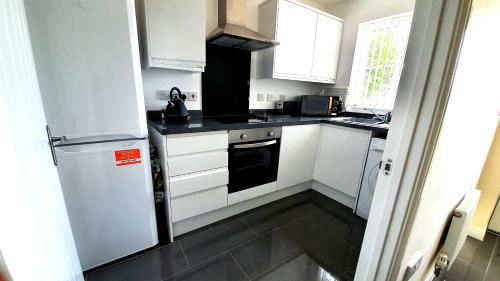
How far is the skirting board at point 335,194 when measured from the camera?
2.11m

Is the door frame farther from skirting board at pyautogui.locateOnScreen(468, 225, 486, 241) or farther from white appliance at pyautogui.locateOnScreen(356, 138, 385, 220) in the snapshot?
skirting board at pyautogui.locateOnScreen(468, 225, 486, 241)

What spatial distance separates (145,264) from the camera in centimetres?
135

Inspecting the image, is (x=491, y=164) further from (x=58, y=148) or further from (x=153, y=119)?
(x=58, y=148)

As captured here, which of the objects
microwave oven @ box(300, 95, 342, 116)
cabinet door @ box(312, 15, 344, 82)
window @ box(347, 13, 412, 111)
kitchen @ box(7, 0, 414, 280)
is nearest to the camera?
kitchen @ box(7, 0, 414, 280)

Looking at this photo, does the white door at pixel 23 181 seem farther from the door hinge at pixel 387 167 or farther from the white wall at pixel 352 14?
the white wall at pixel 352 14

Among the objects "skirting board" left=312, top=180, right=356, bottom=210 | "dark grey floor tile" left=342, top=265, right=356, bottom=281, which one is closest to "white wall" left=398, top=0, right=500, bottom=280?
"dark grey floor tile" left=342, top=265, right=356, bottom=281

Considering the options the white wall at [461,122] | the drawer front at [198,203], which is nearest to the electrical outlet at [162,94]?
the drawer front at [198,203]

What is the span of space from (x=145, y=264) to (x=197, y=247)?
0.36 metres

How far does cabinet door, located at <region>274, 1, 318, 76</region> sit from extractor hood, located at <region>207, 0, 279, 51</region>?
0.29m

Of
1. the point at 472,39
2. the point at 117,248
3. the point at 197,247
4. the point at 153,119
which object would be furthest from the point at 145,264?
the point at 472,39

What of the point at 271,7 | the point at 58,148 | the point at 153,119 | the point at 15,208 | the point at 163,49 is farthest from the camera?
the point at 271,7

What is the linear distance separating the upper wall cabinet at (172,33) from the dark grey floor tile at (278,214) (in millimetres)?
1501

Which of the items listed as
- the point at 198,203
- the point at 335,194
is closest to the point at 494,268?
the point at 335,194

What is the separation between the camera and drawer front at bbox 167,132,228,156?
1.39m
